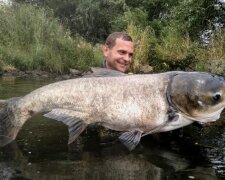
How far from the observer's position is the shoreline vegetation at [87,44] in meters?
15.1

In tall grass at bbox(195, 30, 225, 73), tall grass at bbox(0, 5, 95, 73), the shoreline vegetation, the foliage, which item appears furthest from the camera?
the foliage

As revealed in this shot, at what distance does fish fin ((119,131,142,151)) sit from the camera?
4.38m

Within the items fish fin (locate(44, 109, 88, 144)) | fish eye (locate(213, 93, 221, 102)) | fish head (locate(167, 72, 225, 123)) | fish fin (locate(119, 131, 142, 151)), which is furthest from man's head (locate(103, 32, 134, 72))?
fish eye (locate(213, 93, 221, 102))

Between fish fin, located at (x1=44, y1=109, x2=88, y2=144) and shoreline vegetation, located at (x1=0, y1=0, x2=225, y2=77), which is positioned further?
shoreline vegetation, located at (x1=0, y1=0, x2=225, y2=77)

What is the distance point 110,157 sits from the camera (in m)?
5.29

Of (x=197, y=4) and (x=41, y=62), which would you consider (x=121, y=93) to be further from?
(x=41, y=62)

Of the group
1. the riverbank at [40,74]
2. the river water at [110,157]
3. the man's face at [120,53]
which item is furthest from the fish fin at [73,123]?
the riverbank at [40,74]

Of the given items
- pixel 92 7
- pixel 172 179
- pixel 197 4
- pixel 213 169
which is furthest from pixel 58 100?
pixel 92 7

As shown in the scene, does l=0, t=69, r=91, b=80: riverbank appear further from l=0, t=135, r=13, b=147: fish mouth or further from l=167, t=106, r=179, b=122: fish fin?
l=167, t=106, r=179, b=122: fish fin

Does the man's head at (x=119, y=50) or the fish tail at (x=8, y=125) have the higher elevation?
the man's head at (x=119, y=50)

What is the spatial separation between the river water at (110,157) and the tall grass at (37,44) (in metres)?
15.1

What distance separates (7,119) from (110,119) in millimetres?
1344

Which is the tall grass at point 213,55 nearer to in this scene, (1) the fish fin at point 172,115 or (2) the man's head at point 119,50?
(2) the man's head at point 119,50

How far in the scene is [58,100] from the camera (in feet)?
15.8
